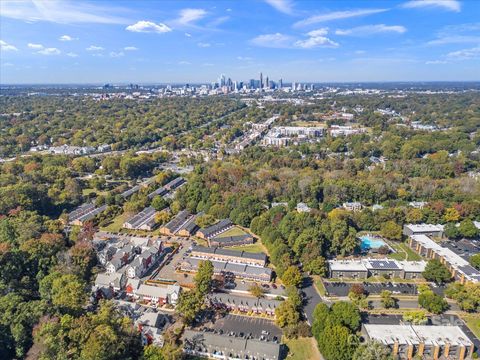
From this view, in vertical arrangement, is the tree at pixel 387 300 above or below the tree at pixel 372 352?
below

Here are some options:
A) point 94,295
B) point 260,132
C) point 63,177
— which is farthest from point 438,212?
point 260,132

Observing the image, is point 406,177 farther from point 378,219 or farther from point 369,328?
point 369,328

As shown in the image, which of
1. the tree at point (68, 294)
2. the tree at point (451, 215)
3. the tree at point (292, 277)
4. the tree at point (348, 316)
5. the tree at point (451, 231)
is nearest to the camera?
the tree at point (348, 316)

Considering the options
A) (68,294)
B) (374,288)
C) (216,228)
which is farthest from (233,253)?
(68,294)

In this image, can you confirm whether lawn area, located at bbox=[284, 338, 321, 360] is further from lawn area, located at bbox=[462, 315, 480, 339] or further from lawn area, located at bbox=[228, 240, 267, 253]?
lawn area, located at bbox=[228, 240, 267, 253]

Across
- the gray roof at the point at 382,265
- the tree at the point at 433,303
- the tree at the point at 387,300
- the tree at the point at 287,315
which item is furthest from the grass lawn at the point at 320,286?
the tree at the point at 433,303

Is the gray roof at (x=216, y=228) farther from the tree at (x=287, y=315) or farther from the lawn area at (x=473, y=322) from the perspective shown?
the lawn area at (x=473, y=322)
